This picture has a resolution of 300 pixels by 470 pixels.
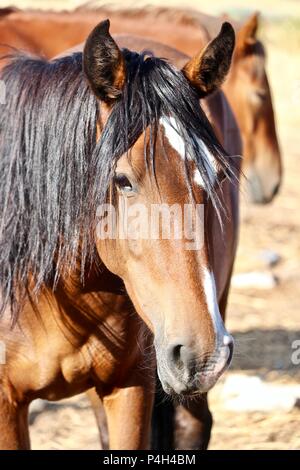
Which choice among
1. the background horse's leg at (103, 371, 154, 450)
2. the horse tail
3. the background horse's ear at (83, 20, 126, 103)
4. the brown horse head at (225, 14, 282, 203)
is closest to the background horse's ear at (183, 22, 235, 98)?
the background horse's ear at (83, 20, 126, 103)

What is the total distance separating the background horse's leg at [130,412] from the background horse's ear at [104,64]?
1.04 meters

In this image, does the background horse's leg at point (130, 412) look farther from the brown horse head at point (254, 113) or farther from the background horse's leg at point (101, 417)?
the brown horse head at point (254, 113)

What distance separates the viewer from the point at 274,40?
57.3 ft

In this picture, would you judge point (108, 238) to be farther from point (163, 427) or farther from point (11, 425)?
point (163, 427)

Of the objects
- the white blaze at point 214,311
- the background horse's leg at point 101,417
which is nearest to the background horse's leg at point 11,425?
the background horse's leg at point 101,417

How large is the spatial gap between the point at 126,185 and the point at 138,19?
4101 millimetres

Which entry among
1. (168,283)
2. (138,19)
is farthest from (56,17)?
(168,283)

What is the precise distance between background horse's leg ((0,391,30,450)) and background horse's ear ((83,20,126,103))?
1095 mm

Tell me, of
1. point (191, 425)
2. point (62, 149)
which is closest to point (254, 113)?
point (191, 425)

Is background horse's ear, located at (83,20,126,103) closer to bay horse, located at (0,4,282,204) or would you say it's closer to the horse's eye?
the horse's eye

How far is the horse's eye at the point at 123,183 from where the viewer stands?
2.61 m

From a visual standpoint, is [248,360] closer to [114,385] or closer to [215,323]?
[114,385]

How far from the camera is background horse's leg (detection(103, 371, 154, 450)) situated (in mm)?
3195

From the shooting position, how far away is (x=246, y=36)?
6.81m
